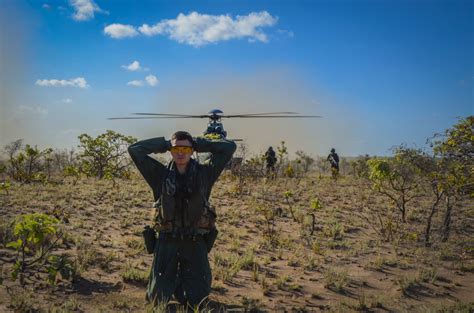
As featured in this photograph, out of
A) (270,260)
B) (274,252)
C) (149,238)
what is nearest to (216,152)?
(149,238)

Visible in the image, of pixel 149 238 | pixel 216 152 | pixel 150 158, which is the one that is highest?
pixel 216 152

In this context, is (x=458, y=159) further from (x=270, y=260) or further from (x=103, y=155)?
(x=103, y=155)

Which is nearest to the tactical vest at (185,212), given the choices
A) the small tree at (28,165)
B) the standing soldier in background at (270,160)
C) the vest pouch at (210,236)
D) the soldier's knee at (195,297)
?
the vest pouch at (210,236)

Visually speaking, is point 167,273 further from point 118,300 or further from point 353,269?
point 353,269

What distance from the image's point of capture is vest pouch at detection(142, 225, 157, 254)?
4.22m

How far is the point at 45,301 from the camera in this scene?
4.02m

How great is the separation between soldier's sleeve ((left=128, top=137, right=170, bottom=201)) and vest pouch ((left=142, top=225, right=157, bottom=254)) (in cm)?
43

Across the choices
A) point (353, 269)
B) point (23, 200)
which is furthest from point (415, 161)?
point (23, 200)

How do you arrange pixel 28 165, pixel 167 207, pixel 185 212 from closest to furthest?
pixel 167 207
pixel 185 212
pixel 28 165

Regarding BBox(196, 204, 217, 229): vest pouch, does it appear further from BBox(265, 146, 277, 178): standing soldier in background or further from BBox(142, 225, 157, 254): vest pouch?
BBox(265, 146, 277, 178): standing soldier in background

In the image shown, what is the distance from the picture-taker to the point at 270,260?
20.2 ft

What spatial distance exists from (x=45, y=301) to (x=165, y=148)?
2217 millimetres

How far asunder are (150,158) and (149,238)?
38.5 inches

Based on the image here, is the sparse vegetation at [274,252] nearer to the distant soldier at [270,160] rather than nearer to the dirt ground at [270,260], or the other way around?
the dirt ground at [270,260]
